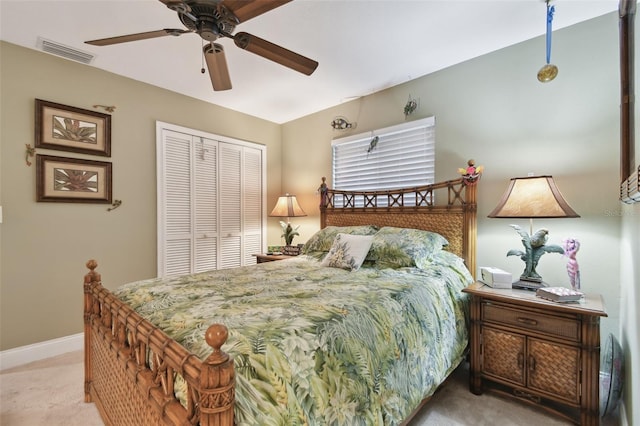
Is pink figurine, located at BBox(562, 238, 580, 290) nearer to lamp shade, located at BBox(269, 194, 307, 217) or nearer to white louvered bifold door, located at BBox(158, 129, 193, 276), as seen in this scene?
lamp shade, located at BBox(269, 194, 307, 217)

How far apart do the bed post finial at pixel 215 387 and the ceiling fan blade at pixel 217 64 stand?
1.67m

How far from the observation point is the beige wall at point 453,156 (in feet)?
6.79

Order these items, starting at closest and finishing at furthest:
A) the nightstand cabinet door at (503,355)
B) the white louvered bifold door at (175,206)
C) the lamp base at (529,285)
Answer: the nightstand cabinet door at (503,355), the lamp base at (529,285), the white louvered bifold door at (175,206)

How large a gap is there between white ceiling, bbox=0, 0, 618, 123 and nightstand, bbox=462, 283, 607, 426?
78.7 inches

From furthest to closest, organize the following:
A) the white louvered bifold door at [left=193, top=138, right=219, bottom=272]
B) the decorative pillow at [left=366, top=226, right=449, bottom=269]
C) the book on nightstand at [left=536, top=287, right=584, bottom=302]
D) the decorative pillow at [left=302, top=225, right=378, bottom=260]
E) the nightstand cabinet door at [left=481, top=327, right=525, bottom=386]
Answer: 1. the white louvered bifold door at [left=193, top=138, right=219, bottom=272]
2. the decorative pillow at [left=302, top=225, right=378, bottom=260]
3. the decorative pillow at [left=366, top=226, right=449, bottom=269]
4. the nightstand cabinet door at [left=481, top=327, right=525, bottom=386]
5. the book on nightstand at [left=536, top=287, right=584, bottom=302]

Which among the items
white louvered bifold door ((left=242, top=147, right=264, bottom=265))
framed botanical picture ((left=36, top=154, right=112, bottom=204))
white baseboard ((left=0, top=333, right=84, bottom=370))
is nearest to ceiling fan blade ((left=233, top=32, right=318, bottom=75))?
framed botanical picture ((left=36, top=154, right=112, bottom=204))

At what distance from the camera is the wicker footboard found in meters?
0.74

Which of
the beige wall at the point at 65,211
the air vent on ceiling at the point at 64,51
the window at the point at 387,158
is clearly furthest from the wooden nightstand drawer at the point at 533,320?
the air vent on ceiling at the point at 64,51

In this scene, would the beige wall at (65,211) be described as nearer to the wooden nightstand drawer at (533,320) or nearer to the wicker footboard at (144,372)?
the wicker footboard at (144,372)

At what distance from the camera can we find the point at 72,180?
2752mm

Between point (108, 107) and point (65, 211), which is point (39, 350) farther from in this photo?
point (108, 107)

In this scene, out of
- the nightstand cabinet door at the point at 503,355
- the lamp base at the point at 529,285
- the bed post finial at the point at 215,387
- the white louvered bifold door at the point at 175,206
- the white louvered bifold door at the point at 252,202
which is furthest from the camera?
the white louvered bifold door at the point at 252,202

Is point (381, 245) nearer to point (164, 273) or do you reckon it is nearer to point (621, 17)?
point (621, 17)

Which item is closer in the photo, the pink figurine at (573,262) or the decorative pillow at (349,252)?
the pink figurine at (573,262)
